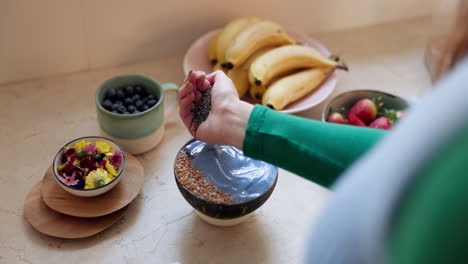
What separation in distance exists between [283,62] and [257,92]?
8 cm

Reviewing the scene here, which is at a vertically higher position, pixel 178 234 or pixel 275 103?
pixel 275 103

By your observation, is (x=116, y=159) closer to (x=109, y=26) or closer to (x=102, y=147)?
(x=102, y=147)

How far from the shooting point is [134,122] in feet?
2.64

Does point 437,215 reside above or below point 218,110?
above

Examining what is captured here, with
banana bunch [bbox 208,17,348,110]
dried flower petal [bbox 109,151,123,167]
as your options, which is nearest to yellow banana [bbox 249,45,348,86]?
banana bunch [bbox 208,17,348,110]

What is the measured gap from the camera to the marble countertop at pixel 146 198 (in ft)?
2.36

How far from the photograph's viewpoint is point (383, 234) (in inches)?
13.6

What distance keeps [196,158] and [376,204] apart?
43 cm

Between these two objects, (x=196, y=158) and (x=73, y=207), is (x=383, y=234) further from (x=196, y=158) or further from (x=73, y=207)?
(x=73, y=207)

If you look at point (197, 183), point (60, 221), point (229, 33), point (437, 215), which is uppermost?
point (437, 215)

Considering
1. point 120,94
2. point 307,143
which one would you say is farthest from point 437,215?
point 120,94

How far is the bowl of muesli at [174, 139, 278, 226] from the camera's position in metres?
0.68

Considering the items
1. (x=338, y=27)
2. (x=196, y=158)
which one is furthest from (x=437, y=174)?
(x=338, y=27)

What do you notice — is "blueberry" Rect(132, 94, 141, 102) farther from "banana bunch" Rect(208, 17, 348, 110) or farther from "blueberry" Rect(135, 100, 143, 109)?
"banana bunch" Rect(208, 17, 348, 110)
